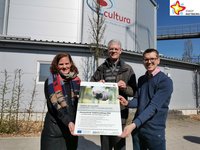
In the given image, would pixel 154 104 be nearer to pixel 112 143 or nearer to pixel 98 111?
pixel 98 111

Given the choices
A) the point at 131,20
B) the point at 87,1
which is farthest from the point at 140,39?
the point at 87,1

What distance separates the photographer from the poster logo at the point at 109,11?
13.8 metres

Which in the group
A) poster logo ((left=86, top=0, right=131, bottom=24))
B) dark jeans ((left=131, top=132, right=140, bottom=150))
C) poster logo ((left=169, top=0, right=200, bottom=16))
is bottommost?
dark jeans ((left=131, top=132, right=140, bottom=150))

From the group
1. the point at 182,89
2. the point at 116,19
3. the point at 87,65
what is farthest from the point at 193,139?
the point at 116,19

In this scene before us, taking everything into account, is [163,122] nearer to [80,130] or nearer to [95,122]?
[95,122]

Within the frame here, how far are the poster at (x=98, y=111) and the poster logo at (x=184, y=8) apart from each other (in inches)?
858

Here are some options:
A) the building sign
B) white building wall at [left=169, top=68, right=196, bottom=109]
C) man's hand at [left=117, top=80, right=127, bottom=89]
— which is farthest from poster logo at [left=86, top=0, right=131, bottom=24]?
man's hand at [left=117, top=80, right=127, bottom=89]

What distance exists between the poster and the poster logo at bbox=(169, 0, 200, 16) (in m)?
21.8

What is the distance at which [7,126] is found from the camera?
740 centimetres

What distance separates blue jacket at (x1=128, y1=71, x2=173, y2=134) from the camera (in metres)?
2.47

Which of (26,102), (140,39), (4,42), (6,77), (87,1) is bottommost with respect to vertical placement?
(26,102)

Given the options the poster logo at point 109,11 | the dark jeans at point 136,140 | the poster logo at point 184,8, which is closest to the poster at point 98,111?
the dark jeans at point 136,140

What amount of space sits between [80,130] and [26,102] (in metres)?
8.39

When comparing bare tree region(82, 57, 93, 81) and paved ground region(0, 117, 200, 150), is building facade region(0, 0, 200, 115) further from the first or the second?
paved ground region(0, 117, 200, 150)
